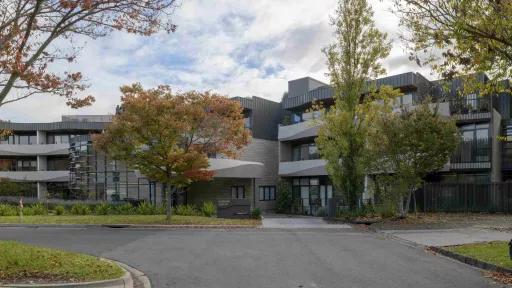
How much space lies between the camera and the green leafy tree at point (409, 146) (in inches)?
947

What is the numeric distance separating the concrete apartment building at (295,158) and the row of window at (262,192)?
0.9 inches

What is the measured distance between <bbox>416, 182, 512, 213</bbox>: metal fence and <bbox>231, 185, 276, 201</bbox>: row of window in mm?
13574

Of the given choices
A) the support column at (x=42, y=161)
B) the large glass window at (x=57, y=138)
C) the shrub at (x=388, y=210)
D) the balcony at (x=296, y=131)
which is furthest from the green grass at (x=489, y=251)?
the support column at (x=42, y=161)

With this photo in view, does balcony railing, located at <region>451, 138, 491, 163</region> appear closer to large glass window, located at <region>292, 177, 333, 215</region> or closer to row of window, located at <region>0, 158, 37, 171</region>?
large glass window, located at <region>292, 177, 333, 215</region>

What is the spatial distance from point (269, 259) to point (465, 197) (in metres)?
21.3

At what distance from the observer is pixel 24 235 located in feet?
63.2

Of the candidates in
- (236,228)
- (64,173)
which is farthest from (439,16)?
(64,173)

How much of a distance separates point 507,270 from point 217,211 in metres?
19.0

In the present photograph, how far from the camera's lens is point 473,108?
32.0 metres

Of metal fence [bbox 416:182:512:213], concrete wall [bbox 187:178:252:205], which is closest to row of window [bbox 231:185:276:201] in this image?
concrete wall [bbox 187:178:252:205]

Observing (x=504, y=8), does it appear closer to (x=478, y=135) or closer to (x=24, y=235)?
(x=24, y=235)

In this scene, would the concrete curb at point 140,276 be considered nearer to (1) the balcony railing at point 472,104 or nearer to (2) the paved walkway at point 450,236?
(2) the paved walkway at point 450,236

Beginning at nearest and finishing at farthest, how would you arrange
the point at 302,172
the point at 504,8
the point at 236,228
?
the point at 504,8, the point at 236,228, the point at 302,172

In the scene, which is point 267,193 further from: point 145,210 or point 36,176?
point 36,176
